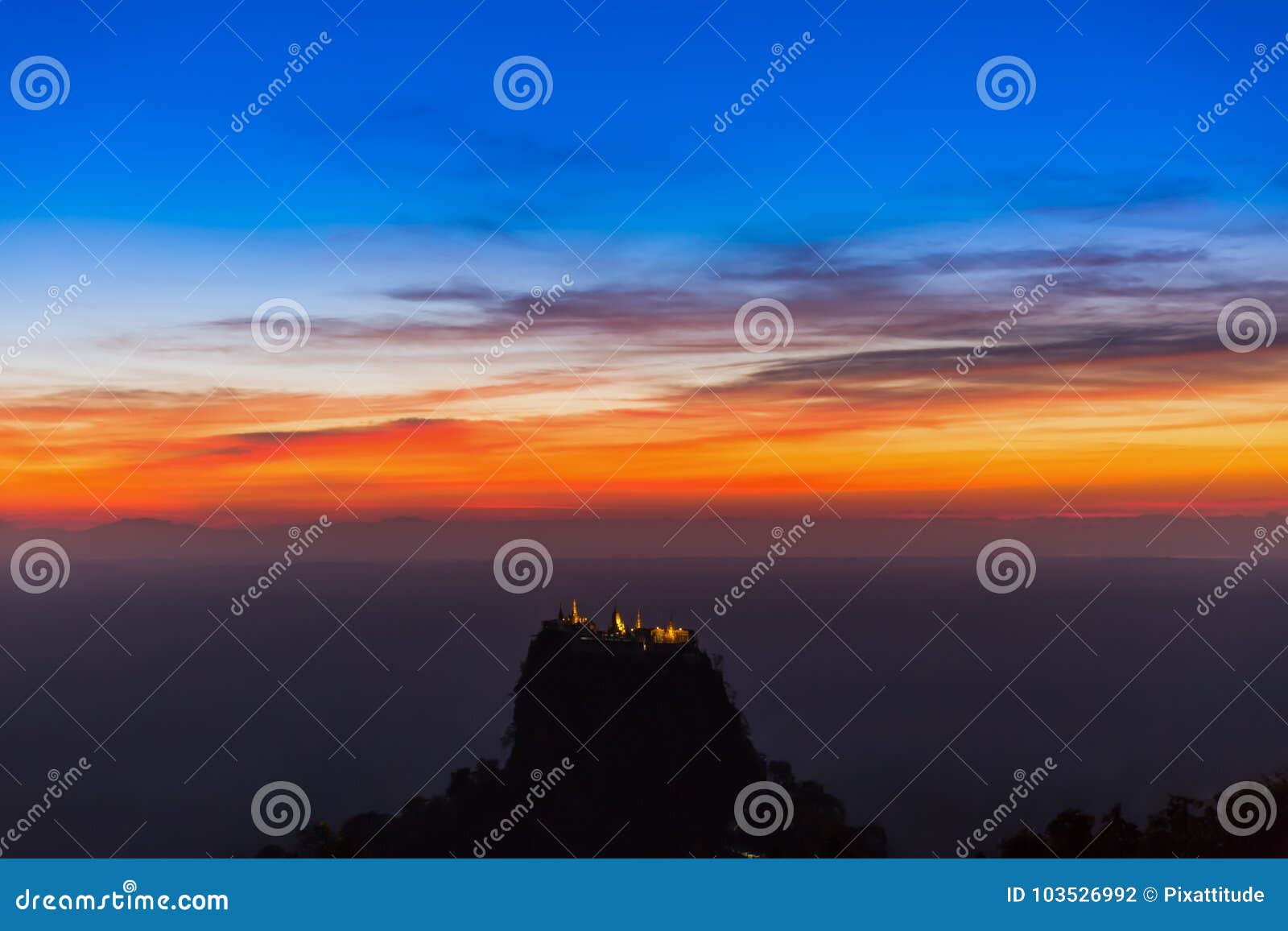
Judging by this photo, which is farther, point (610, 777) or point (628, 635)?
point (628, 635)

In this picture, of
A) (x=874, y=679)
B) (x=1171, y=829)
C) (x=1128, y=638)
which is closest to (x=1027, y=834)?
(x=1171, y=829)

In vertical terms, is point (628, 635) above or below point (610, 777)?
above

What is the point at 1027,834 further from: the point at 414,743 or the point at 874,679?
the point at 874,679

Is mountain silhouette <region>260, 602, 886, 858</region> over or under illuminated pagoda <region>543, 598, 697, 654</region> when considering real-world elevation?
under

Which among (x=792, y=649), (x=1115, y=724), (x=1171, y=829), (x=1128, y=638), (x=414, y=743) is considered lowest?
(x=414, y=743)
